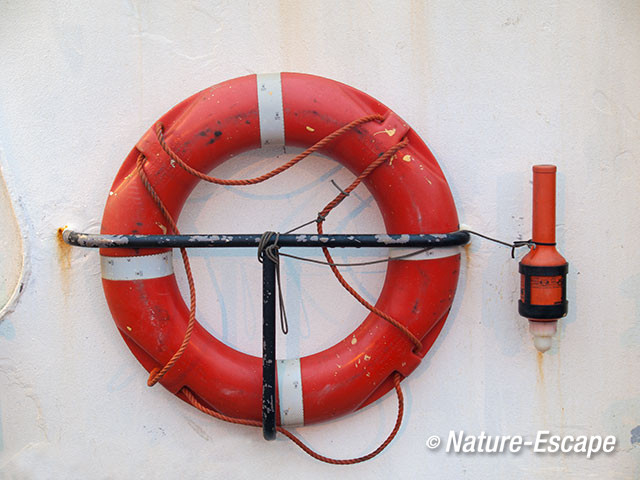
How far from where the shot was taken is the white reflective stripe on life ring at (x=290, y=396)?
1430 mm

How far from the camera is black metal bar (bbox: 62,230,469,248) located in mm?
1348

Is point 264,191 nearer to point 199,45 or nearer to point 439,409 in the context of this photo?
point 199,45

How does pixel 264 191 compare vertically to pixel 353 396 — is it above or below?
above

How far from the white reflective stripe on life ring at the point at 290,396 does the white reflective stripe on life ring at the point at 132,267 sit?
0.39 metres

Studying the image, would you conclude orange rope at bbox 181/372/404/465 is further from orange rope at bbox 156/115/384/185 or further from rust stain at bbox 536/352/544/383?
orange rope at bbox 156/115/384/185

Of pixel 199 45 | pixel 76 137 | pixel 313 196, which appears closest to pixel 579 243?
pixel 313 196

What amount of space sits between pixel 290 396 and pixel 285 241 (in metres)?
0.38

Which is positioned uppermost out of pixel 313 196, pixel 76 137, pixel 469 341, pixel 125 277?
pixel 76 137

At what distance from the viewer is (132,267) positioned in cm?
140

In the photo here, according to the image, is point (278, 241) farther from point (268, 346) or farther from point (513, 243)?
point (513, 243)

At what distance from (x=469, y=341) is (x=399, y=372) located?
213 mm

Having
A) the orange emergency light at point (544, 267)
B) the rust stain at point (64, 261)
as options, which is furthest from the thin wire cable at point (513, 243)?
the rust stain at point (64, 261)

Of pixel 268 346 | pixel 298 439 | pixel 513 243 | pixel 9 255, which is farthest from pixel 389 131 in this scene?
pixel 9 255

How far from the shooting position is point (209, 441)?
5.16 feet
